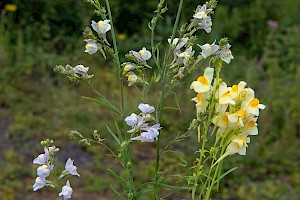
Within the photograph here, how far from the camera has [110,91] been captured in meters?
4.88

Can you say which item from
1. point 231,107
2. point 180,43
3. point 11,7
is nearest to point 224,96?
point 231,107

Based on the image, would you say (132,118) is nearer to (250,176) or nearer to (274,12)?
(250,176)

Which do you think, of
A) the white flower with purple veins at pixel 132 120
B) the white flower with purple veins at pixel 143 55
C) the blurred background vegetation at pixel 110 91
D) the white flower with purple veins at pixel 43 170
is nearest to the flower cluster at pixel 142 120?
the white flower with purple veins at pixel 132 120

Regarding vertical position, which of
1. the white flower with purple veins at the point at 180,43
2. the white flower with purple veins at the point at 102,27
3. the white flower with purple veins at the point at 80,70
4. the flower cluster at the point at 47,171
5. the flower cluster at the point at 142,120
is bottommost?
the flower cluster at the point at 47,171

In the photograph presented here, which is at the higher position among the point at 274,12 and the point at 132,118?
the point at 274,12

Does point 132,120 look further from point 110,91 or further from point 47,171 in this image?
point 110,91

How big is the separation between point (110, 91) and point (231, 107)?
3414mm

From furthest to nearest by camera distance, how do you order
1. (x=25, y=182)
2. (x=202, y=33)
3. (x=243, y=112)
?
1. (x=202, y=33)
2. (x=25, y=182)
3. (x=243, y=112)

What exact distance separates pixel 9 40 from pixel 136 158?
179 cm

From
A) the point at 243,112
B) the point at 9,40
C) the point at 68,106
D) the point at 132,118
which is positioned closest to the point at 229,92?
the point at 243,112

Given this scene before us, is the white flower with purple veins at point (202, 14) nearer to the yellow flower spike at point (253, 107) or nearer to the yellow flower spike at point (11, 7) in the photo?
the yellow flower spike at point (253, 107)

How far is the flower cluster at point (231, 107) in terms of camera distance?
1474 millimetres

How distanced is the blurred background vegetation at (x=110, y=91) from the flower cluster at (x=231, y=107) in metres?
2.21

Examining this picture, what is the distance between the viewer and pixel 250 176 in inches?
157
